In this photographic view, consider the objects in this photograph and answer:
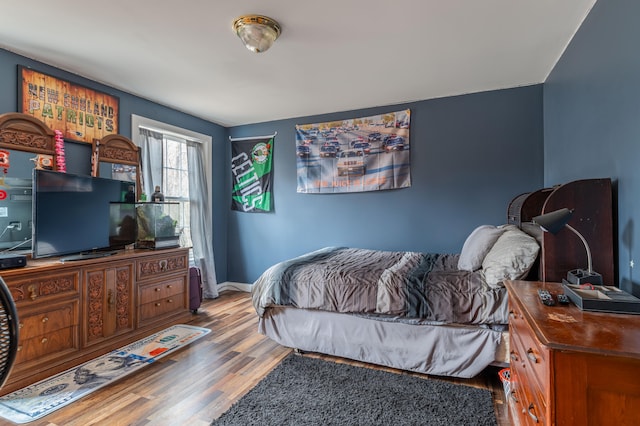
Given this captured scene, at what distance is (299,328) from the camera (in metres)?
2.55

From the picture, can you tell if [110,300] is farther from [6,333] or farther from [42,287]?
[6,333]

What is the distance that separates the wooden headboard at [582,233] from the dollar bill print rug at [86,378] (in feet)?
9.32

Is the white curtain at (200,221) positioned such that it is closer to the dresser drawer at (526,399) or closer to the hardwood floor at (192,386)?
the hardwood floor at (192,386)

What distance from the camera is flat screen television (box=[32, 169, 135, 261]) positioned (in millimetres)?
2256

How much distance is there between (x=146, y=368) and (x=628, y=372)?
2.74 m

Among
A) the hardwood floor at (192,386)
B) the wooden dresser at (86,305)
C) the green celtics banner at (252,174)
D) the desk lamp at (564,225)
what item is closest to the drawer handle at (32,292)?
the wooden dresser at (86,305)

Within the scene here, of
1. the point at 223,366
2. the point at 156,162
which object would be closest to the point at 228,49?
the point at 156,162

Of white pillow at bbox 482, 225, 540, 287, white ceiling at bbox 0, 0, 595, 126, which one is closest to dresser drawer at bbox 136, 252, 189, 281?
white ceiling at bbox 0, 0, 595, 126

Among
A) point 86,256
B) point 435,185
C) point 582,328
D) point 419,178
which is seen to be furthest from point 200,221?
point 582,328

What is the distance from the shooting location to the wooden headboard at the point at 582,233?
1.54 metres

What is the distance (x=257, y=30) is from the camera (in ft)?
6.73

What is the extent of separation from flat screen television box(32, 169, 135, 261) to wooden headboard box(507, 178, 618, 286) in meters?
3.25

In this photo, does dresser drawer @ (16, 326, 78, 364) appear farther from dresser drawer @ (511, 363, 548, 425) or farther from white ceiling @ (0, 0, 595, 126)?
dresser drawer @ (511, 363, 548, 425)

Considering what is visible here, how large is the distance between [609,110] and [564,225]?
33.2 inches
